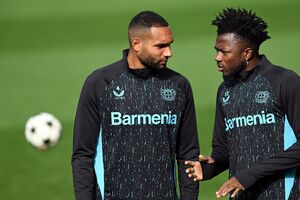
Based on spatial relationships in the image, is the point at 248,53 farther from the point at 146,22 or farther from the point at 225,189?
the point at 225,189

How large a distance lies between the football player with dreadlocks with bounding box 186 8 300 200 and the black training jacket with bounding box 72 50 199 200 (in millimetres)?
223

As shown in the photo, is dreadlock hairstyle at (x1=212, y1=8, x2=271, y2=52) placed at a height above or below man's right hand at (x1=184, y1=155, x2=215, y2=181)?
above

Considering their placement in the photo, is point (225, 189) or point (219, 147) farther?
point (219, 147)

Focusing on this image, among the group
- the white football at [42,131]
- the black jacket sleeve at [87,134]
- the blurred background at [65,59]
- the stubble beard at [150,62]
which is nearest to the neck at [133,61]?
the stubble beard at [150,62]

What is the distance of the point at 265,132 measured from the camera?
16.4 feet

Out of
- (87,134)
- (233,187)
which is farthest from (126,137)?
(233,187)

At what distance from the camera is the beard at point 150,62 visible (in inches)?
203

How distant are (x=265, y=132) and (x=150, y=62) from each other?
80 centimetres

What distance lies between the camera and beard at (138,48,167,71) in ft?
16.9

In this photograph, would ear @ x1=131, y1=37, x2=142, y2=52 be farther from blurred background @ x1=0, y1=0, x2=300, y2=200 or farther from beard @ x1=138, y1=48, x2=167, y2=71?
blurred background @ x1=0, y1=0, x2=300, y2=200

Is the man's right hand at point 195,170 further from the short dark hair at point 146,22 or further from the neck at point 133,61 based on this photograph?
the short dark hair at point 146,22

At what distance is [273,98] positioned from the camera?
4.98 meters

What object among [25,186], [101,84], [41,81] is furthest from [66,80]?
[101,84]

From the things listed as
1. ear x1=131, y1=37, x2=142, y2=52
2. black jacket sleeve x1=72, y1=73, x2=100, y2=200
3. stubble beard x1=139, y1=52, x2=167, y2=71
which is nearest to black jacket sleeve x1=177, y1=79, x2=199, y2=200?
stubble beard x1=139, y1=52, x2=167, y2=71
